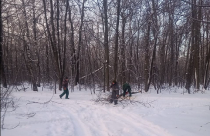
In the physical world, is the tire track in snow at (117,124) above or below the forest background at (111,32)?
below

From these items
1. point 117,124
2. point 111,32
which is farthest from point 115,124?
point 111,32

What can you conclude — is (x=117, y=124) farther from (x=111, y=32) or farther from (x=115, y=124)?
(x=111, y=32)

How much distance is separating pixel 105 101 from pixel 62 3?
12266mm

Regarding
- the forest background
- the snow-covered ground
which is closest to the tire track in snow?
the snow-covered ground

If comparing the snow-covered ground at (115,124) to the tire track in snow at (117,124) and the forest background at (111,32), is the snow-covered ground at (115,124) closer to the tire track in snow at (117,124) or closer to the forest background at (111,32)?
the tire track in snow at (117,124)

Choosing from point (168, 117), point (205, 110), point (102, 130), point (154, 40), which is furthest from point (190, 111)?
point (154, 40)

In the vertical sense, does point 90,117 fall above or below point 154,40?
below

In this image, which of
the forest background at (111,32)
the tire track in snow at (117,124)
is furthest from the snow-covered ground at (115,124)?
the forest background at (111,32)

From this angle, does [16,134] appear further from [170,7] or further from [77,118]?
[170,7]

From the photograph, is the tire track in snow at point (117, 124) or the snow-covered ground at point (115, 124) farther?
the tire track in snow at point (117, 124)

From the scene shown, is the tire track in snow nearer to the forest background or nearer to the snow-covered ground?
the snow-covered ground

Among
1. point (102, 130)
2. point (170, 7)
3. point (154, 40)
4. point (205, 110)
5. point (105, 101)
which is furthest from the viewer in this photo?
point (154, 40)

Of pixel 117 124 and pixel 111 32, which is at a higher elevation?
pixel 111 32

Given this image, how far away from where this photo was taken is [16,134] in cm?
386
